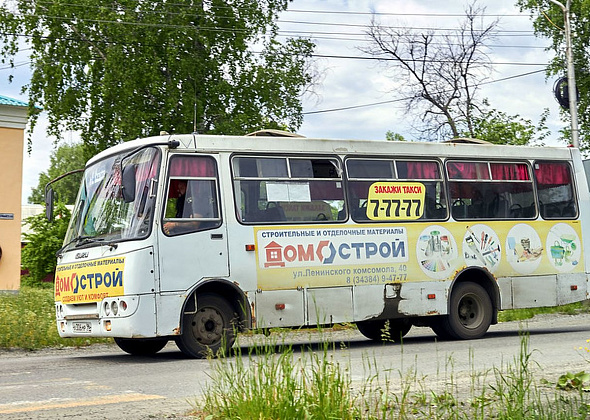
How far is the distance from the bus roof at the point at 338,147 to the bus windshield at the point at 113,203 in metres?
0.22

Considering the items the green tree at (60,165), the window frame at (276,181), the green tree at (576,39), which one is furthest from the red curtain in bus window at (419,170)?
the green tree at (60,165)

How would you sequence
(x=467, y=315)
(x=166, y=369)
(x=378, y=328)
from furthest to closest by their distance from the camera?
1. (x=378, y=328)
2. (x=467, y=315)
3. (x=166, y=369)

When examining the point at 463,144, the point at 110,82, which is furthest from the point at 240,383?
the point at 110,82

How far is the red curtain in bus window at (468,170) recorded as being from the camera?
15.3 m

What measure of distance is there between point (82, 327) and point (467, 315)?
20.4 ft

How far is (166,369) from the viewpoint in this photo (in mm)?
11141

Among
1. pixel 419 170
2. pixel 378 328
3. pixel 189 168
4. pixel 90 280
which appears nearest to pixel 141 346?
pixel 90 280

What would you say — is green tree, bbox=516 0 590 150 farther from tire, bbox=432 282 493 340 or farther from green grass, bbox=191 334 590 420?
green grass, bbox=191 334 590 420

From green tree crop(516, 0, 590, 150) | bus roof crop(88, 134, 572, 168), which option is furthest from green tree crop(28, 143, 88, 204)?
bus roof crop(88, 134, 572, 168)

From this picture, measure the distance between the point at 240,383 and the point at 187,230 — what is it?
19.7ft

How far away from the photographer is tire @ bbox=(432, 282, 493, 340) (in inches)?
585

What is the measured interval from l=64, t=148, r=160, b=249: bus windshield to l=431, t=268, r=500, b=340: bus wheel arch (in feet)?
17.6

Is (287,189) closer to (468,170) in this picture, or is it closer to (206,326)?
(206,326)

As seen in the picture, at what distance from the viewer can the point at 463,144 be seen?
15.7 m
